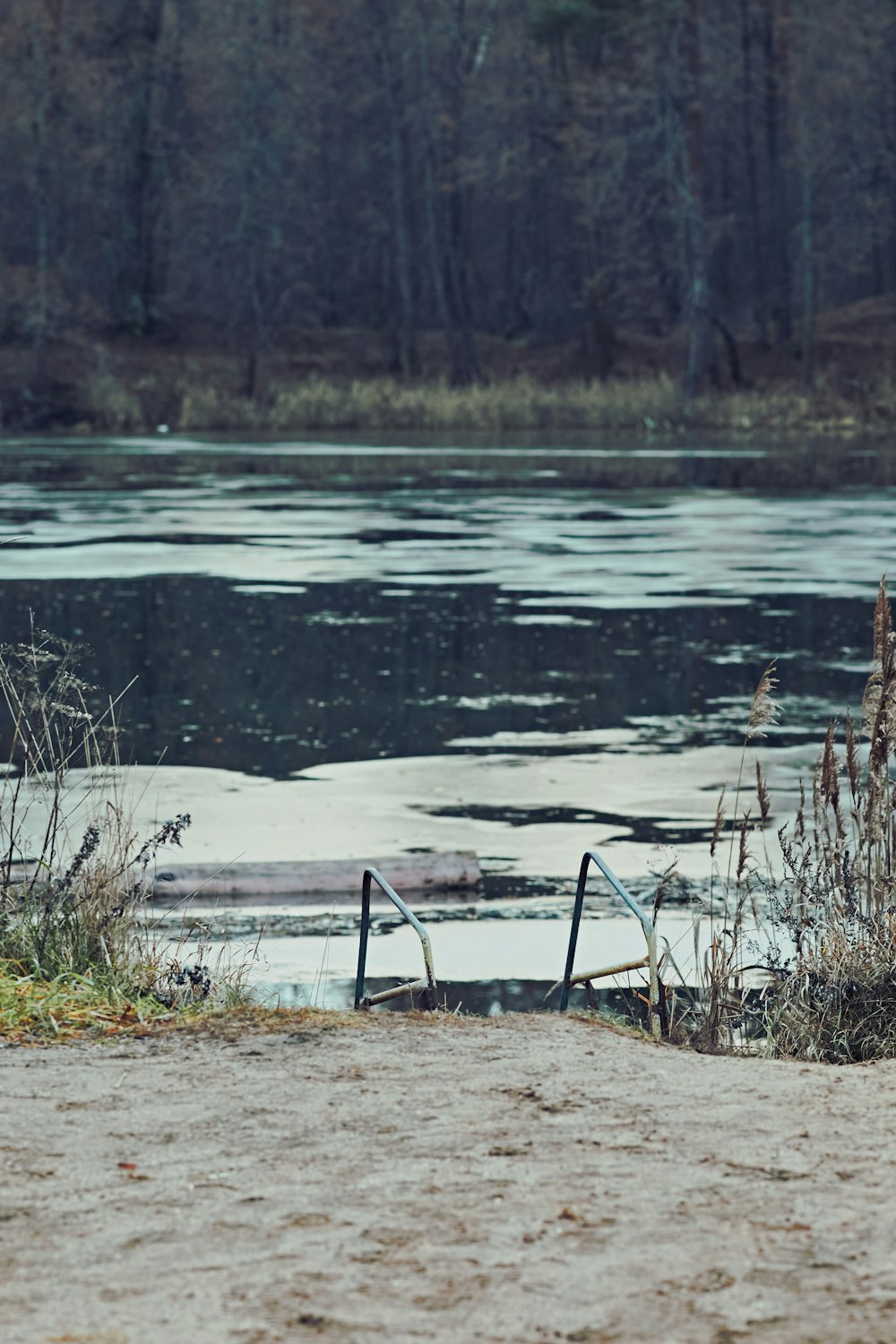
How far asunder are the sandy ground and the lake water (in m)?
2.34

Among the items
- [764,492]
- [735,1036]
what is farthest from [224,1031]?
[764,492]

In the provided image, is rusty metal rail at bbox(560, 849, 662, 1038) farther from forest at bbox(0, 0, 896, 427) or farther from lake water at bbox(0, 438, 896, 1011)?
forest at bbox(0, 0, 896, 427)

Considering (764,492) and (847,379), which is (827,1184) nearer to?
(764,492)

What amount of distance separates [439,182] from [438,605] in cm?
4411

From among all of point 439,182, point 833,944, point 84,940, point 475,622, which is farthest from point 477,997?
point 439,182

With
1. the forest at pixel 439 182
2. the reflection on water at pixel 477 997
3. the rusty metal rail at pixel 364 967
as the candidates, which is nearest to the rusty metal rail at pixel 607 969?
the rusty metal rail at pixel 364 967

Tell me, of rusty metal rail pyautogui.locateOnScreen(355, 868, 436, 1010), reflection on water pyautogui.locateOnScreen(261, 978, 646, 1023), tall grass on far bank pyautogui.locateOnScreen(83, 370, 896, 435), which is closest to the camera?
rusty metal rail pyautogui.locateOnScreen(355, 868, 436, 1010)

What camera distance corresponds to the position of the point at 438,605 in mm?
19266

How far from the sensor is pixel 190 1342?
3453 millimetres

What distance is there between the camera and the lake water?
11.4 meters

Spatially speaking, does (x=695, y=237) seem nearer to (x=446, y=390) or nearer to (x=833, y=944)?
(x=446, y=390)

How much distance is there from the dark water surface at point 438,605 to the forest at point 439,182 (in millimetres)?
20925

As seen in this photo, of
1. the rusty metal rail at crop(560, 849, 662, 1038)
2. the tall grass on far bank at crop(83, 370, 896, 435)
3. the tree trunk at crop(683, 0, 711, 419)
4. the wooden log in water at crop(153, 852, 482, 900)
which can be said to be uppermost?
the tree trunk at crop(683, 0, 711, 419)

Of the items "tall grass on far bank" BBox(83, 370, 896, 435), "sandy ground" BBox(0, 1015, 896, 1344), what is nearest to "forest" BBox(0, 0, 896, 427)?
"tall grass on far bank" BBox(83, 370, 896, 435)
